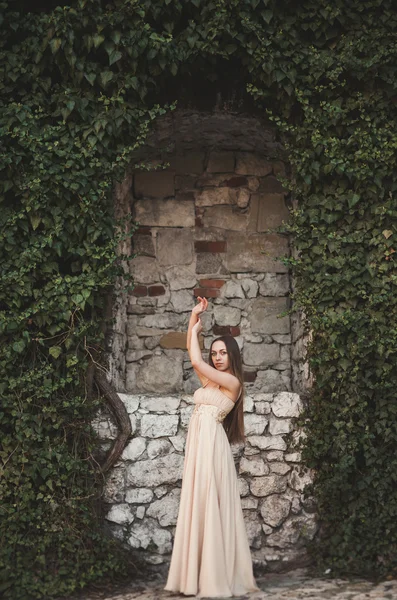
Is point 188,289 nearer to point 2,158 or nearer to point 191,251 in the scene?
point 191,251

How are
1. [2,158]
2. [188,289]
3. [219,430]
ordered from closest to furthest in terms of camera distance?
[219,430] → [2,158] → [188,289]

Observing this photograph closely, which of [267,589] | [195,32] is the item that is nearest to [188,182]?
[195,32]

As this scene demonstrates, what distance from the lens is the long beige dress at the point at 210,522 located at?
4320 millimetres

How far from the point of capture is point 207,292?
6.07 m

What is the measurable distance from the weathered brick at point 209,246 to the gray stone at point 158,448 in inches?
Answer: 64.2

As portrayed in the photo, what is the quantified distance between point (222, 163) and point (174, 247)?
2.64ft

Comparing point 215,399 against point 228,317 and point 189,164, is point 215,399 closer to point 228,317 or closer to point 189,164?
point 228,317

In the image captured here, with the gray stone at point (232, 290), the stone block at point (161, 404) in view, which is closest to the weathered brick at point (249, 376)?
the gray stone at point (232, 290)

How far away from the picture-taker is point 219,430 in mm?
4551

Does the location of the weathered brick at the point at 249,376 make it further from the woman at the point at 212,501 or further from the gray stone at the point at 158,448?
the woman at the point at 212,501

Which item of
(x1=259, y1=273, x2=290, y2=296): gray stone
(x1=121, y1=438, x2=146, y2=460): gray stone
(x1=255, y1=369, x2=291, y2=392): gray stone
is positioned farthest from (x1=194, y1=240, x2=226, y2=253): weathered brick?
(x1=121, y1=438, x2=146, y2=460): gray stone

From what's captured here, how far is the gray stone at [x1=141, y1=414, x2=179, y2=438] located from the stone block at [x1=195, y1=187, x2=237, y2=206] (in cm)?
184

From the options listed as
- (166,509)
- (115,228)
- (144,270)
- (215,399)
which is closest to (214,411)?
(215,399)

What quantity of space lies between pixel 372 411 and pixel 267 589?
1392mm
